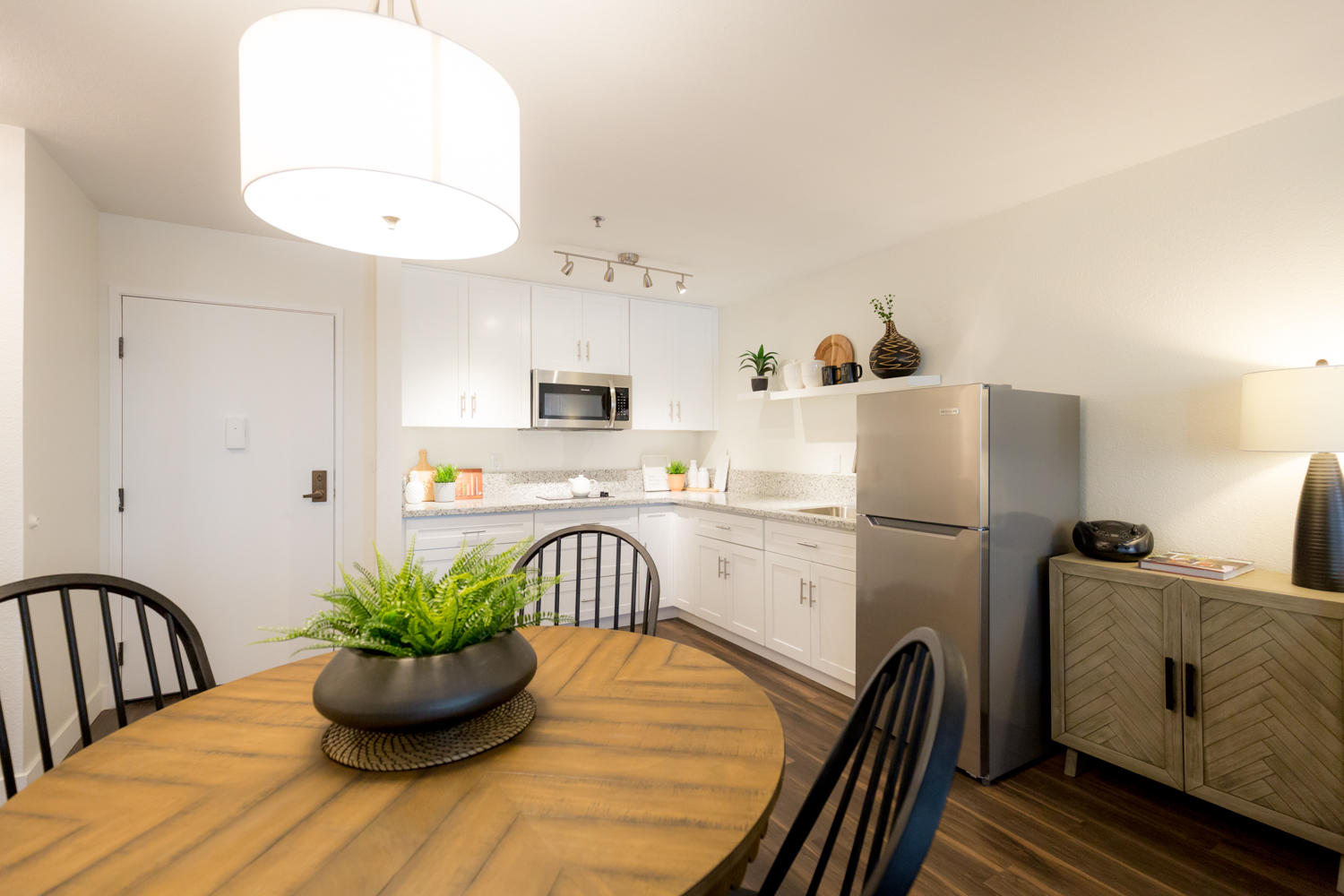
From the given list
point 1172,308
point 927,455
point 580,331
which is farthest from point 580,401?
point 1172,308

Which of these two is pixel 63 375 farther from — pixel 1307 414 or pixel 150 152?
pixel 1307 414

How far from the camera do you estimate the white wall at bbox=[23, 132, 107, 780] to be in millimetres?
2201

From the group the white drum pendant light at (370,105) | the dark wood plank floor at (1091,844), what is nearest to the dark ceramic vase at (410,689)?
the white drum pendant light at (370,105)

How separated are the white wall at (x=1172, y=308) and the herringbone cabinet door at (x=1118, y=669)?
0.40m

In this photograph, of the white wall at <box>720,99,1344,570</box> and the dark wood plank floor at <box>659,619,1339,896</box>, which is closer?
the dark wood plank floor at <box>659,619,1339,896</box>

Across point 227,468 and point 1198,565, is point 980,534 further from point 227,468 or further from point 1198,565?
point 227,468

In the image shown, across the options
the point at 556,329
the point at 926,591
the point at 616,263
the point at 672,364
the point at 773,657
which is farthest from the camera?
the point at 672,364

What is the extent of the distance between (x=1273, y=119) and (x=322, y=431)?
4.38 metres

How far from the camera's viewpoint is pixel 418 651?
101cm

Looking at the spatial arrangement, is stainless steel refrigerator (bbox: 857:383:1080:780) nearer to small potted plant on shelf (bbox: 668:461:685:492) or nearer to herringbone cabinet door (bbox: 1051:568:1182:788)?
herringbone cabinet door (bbox: 1051:568:1182:788)

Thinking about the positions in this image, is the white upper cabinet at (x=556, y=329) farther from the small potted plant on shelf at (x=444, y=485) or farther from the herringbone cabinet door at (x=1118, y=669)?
the herringbone cabinet door at (x=1118, y=669)

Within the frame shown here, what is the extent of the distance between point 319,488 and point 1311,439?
4.18m

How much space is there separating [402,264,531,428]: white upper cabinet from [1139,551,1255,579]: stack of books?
3.38 m

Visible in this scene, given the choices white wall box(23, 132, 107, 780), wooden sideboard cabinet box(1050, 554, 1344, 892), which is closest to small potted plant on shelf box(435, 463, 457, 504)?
white wall box(23, 132, 107, 780)
